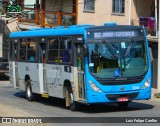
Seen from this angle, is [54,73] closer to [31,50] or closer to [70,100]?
[70,100]

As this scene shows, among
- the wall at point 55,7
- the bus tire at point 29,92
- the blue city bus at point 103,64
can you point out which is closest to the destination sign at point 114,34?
the blue city bus at point 103,64

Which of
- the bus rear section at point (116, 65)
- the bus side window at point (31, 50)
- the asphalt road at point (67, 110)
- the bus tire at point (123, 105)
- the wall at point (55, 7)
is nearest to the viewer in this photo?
the asphalt road at point (67, 110)

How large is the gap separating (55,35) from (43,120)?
4.74 meters

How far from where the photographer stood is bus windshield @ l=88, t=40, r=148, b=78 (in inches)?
645

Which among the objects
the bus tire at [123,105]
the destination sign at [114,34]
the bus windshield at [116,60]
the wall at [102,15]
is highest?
the wall at [102,15]

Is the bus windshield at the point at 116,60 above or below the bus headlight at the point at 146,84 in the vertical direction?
above

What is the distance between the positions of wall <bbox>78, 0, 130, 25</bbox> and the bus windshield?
1741cm

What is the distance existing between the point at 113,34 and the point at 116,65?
→ 1046mm

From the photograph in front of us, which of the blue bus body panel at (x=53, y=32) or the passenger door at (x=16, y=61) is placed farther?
the passenger door at (x=16, y=61)

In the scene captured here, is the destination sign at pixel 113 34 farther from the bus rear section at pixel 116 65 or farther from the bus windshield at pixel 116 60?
the bus windshield at pixel 116 60

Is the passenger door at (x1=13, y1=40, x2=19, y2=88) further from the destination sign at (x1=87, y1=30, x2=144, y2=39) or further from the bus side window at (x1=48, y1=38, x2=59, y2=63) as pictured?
the destination sign at (x1=87, y1=30, x2=144, y2=39)

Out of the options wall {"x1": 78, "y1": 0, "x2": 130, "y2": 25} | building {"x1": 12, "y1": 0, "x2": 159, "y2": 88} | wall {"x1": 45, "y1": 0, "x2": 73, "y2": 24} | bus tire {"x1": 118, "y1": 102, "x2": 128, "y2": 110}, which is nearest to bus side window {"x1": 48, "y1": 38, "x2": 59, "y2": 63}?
bus tire {"x1": 118, "y1": 102, "x2": 128, "y2": 110}

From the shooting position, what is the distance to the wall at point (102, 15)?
34478 mm

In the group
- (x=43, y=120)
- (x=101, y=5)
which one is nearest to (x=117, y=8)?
(x=101, y=5)
